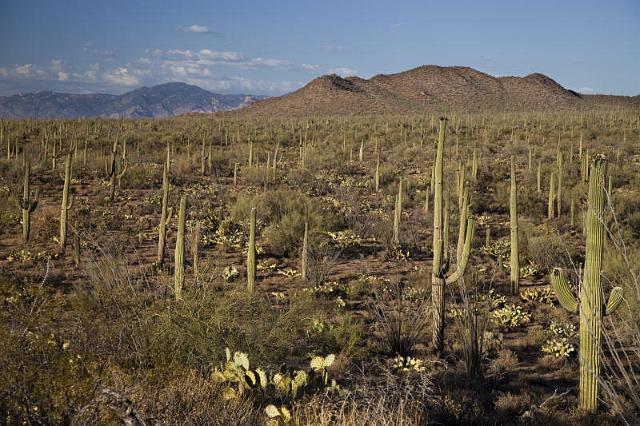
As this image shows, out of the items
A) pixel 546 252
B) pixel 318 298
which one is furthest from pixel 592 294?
pixel 546 252

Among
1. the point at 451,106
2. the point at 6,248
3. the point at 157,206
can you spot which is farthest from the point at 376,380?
the point at 451,106

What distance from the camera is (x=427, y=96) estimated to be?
283 ft

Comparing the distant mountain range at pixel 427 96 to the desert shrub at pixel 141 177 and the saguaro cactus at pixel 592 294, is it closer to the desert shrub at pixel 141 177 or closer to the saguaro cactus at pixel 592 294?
the desert shrub at pixel 141 177

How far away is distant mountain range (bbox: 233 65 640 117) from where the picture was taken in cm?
7850

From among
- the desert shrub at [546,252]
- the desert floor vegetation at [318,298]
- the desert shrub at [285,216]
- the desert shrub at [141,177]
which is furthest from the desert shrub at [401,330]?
the desert shrub at [141,177]

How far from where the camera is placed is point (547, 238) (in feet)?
43.1

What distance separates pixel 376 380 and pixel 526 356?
2.70m

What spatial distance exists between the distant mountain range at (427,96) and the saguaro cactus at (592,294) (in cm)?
6929

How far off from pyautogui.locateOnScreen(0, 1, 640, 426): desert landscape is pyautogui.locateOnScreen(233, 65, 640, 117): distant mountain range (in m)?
51.2

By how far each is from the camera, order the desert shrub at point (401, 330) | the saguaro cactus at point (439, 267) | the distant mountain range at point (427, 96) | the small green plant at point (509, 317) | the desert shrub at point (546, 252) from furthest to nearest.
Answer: the distant mountain range at point (427, 96)
the desert shrub at point (546, 252)
the small green plant at point (509, 317)
the desert shrub at point (401, 330)
the saguaro cactus at point (439, 267)

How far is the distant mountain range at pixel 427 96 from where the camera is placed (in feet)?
258

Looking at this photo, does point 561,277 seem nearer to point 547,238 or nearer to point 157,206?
point 547,238

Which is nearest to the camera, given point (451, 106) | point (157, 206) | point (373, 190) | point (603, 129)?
point (157, 206)

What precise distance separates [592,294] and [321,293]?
214 inches
